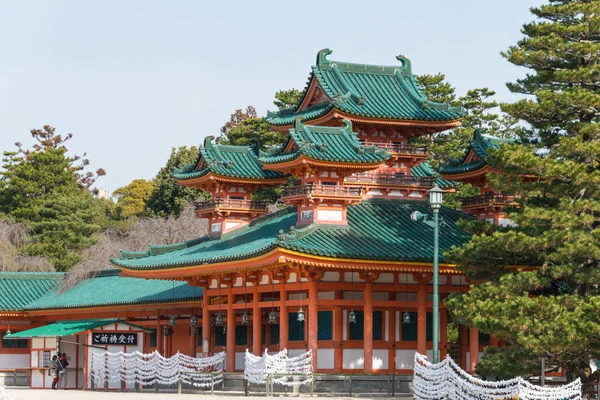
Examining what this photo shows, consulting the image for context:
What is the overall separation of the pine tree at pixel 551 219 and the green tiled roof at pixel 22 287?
98.6ft

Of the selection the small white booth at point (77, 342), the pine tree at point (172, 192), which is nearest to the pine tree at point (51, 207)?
the pine tree at point (172, 192)

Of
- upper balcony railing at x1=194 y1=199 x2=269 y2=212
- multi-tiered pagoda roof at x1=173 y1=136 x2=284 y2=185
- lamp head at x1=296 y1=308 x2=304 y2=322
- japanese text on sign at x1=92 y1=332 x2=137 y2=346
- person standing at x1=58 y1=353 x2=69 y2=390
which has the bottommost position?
person standing at x1=58 y1=353 x2=69 y2=390

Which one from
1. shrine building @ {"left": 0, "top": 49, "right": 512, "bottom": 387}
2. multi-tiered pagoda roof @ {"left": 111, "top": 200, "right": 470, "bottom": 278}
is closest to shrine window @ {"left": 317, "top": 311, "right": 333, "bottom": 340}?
shrine building @ {"left": 0, "top": 49, "right": 512, "bottom": 387}

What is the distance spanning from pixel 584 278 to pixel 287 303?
1216cm

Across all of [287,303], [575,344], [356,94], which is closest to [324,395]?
[287,303]

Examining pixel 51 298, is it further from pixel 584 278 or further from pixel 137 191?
pixel 137 191

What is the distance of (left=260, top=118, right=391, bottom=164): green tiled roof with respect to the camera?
41.4 meters

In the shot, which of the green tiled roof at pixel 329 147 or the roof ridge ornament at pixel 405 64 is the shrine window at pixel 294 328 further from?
the roof ridge ornament at pixel 405 64

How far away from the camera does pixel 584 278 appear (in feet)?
106

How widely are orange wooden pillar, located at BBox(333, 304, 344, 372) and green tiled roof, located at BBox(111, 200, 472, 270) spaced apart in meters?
2.32

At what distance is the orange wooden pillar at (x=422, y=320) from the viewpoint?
4103 centimetres

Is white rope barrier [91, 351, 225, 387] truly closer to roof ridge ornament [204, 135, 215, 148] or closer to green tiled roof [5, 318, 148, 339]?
green tiled roof [5, 318, 148, 339]

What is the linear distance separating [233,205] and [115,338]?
7.24m

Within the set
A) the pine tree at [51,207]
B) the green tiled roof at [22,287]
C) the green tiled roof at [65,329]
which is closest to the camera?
the green tiled roof at [65,329]
